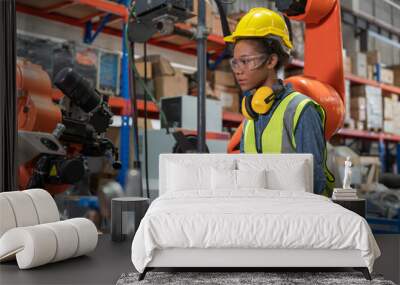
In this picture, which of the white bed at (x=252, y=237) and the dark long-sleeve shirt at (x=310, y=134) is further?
the dark long-sleeve shirt at (x=310, y=134)

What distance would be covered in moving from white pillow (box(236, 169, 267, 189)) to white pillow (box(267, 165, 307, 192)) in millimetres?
85

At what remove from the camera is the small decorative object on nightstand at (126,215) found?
10.1 feet

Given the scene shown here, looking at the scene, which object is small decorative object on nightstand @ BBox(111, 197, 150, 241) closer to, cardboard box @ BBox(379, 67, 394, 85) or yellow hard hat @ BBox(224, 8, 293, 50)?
yellow hard hat @ BBox(224, 8, 293, 50)

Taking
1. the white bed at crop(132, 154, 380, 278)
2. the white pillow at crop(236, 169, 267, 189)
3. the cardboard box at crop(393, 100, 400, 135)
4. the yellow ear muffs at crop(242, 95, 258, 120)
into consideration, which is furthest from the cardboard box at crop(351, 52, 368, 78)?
the white bed at crop(132, 154, 380, 278)

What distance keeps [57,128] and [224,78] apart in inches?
103

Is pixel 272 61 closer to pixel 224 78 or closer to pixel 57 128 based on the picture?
pixel 57 128

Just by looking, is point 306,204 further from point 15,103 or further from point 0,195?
point 15,103

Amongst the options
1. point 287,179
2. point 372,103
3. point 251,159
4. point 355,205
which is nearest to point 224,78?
point 251,159

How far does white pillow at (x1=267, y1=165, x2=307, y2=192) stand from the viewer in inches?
120

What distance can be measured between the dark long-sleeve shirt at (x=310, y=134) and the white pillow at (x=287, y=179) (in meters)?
0.20

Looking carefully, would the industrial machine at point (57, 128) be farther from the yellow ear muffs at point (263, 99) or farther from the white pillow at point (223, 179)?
the yellow ear muffs at point (263, 99)

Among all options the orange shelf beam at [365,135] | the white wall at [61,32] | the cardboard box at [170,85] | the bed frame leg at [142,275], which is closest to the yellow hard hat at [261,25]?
the cardboard box at [170,85]

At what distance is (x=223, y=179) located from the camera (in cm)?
299

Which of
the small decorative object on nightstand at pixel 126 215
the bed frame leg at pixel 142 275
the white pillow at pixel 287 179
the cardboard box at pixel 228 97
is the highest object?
the cardboard box at pixel 228 97
